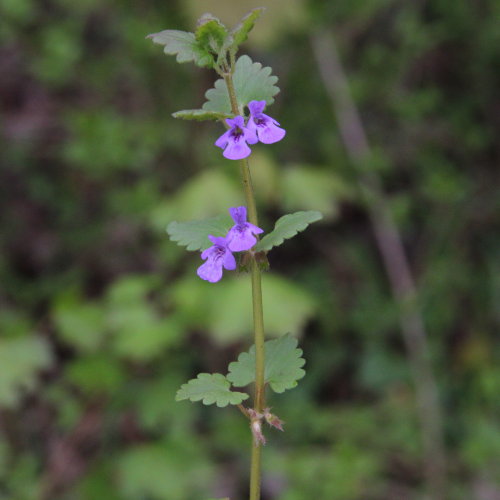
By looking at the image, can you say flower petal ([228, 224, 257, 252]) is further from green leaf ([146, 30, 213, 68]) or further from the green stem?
green leaf ([146, 30, 213, 68])

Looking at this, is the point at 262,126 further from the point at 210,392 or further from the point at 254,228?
the point at 210,392

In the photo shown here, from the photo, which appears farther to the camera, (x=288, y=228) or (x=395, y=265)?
(x=395, y=265)

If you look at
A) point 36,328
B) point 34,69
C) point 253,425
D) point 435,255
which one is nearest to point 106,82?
point 34,69

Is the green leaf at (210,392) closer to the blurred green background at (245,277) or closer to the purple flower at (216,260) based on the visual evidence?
the purple flower at (216,260)

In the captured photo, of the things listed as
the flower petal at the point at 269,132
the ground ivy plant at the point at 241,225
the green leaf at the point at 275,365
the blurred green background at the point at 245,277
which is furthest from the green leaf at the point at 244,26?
the blurred green background at the point at 245,277

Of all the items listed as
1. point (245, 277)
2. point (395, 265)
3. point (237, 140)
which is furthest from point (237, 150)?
point (395, 265)

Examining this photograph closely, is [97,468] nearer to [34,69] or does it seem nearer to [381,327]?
[381,327]
